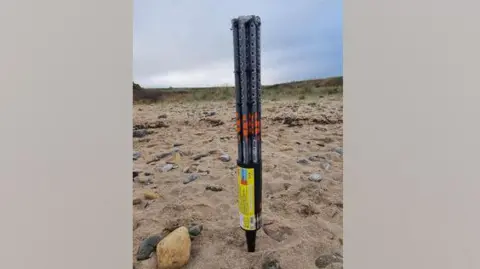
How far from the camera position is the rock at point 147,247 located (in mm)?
832

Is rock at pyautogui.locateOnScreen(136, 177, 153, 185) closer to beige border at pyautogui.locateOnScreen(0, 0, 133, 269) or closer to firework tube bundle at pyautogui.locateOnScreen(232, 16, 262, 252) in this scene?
beige border at pyautogui.locateOnScreen(0, 0, 133, 269)

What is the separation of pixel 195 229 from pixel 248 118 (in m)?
0.39

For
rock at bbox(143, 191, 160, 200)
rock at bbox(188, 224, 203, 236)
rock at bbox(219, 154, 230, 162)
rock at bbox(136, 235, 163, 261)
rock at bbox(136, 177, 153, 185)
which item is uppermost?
rock at bbox(219, 154, 230, 162)

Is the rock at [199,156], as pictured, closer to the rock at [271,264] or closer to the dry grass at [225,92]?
the dry grass at [225,92]

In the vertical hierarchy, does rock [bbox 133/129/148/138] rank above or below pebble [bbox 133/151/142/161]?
above

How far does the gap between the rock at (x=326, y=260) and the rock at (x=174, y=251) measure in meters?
0.36

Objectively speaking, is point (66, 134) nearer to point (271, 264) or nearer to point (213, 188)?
point (213, 188)

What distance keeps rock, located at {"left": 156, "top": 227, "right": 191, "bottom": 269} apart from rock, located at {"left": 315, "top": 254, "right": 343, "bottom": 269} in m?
0.36

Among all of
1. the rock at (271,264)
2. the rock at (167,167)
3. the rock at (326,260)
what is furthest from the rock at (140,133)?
the rock at (326,260)

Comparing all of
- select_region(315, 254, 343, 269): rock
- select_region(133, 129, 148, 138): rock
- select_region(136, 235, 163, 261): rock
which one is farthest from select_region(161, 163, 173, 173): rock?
select_region(315, 254, 343, 269): rock

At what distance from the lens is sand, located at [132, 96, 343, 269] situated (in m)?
0.84

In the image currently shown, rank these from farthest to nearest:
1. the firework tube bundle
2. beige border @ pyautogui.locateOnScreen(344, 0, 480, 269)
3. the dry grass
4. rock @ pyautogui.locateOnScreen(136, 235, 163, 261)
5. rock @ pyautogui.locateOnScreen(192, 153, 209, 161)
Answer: rock @ pyautogui.locateOnScreen(192, 153, 209, 161), the dry grass, rock @ pyautogui.locateOnScreen(136, 235, 163, 261), the firework tube bundle, beige border @ pyautogui.locateOnScreen(344, 0, 480, 269)

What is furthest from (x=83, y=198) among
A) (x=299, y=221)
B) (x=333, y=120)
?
(x=333, y=120)

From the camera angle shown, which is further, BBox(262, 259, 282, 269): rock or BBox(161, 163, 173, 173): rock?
BBox(161, 163, 173, 173): rock
